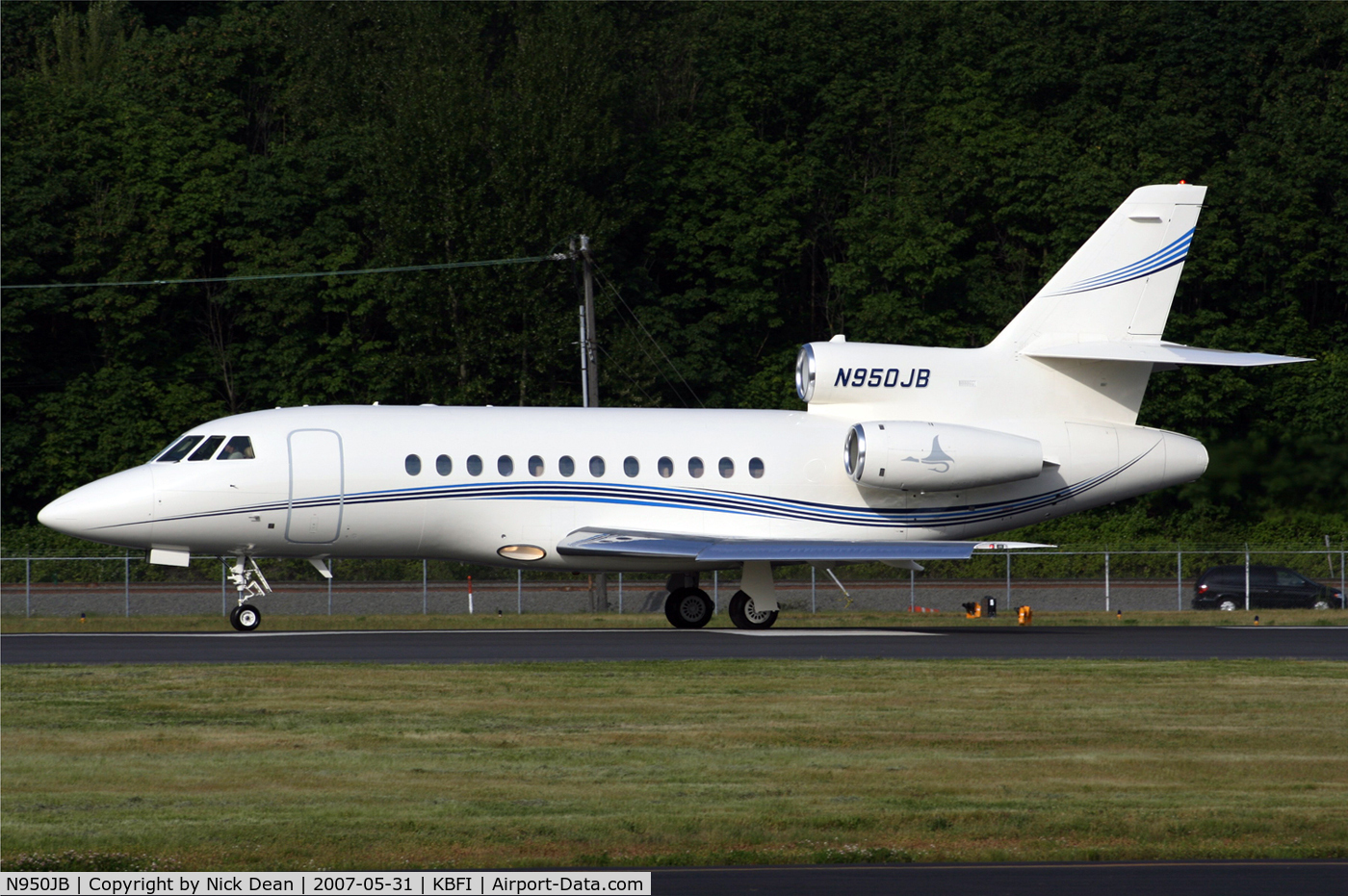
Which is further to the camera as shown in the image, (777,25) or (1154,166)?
(777,25)

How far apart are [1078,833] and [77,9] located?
6810cm

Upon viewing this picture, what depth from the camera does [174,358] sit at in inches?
2215

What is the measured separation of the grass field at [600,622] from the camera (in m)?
30.6

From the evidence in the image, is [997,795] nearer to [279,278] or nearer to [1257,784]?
[1257,784]

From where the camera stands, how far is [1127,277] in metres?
29.2

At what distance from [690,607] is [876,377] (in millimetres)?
5252

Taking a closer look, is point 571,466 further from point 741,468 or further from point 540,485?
point 741,468

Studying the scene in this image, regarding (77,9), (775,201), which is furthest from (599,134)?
(77,9)

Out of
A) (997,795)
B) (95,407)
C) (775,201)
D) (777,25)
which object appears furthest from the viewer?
(777,25)

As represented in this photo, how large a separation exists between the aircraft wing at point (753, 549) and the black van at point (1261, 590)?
51.7 ft

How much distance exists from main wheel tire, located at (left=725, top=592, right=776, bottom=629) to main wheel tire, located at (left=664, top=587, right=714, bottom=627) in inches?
23.0

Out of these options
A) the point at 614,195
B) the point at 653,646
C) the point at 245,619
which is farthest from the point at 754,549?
the point at 614,195

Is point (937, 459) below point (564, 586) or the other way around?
the other way around

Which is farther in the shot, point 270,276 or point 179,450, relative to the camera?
point 270,276
